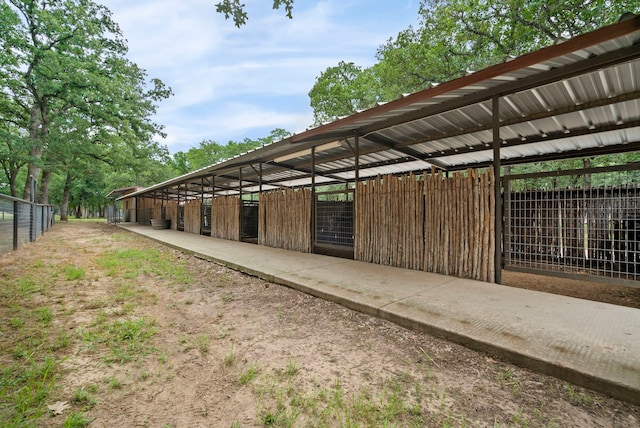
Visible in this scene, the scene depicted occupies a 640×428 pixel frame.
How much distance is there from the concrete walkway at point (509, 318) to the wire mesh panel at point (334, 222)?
1.75m

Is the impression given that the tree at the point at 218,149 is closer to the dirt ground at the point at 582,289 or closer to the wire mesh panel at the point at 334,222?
the wire mesh panel at the point at 334,222

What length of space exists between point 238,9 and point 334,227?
15.4ft

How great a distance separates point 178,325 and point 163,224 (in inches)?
644

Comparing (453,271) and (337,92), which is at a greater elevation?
(337,92)

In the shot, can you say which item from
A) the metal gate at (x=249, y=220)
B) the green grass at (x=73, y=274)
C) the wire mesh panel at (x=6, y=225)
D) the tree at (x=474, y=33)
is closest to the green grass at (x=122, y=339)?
the green grass at (x=73, y=274)

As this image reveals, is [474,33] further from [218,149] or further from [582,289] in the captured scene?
[218,149]

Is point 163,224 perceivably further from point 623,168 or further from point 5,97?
point 623,168

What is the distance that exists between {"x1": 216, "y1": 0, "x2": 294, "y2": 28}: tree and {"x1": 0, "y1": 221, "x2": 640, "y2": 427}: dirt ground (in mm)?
3824

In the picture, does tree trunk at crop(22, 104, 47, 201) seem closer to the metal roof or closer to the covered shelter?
the metal roof

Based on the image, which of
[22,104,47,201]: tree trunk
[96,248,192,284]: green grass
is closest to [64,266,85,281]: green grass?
[96,248,192,284]: green grass

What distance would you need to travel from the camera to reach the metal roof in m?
3.06

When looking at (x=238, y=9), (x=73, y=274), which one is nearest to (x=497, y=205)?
(x=238, y=9)

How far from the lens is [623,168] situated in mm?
3145

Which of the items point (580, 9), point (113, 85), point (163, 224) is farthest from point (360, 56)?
point (163, 224)
